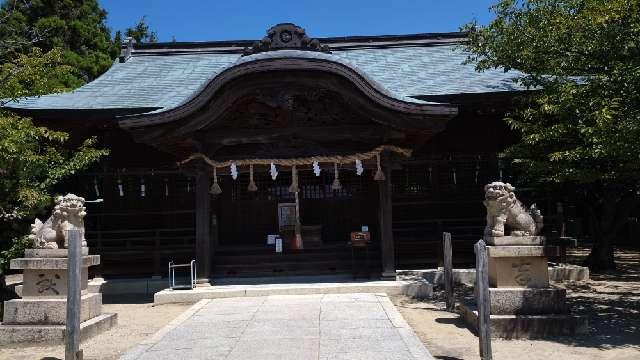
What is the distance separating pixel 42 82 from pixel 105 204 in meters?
4.25

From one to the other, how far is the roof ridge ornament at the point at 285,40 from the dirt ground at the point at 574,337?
602 cm

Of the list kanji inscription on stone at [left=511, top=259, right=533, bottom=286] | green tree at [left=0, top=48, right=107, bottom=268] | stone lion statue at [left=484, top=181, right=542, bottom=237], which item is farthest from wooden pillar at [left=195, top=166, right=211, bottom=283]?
kanji inscription on stone at [left=511, top=259, right=533, bottom=286]

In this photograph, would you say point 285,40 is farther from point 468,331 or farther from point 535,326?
point 535,326

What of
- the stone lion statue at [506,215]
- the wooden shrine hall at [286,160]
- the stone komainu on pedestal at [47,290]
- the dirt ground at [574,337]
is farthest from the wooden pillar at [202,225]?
the stone lion statue at [506,215]

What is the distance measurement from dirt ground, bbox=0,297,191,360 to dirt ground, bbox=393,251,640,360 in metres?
4.34

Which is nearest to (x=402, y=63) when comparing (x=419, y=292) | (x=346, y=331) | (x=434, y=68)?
(x=434, y=68)

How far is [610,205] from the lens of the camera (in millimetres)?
13766

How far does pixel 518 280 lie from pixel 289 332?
11.5ft

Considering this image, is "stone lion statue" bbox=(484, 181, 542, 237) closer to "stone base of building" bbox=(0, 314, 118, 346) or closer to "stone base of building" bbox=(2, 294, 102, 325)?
"stone base of building" bbox=(0, 314, 118, 346)

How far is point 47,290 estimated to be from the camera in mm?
8211

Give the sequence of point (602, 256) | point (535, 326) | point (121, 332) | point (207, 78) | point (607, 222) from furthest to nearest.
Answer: point (602, 256) → point (607, 222) → point (207, 78) → point (121, 332) → point (535, 326)

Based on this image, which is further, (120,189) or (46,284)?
(120,189)

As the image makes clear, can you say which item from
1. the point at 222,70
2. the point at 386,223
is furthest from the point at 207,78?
the point at 386,223

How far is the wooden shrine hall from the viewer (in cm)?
1140
